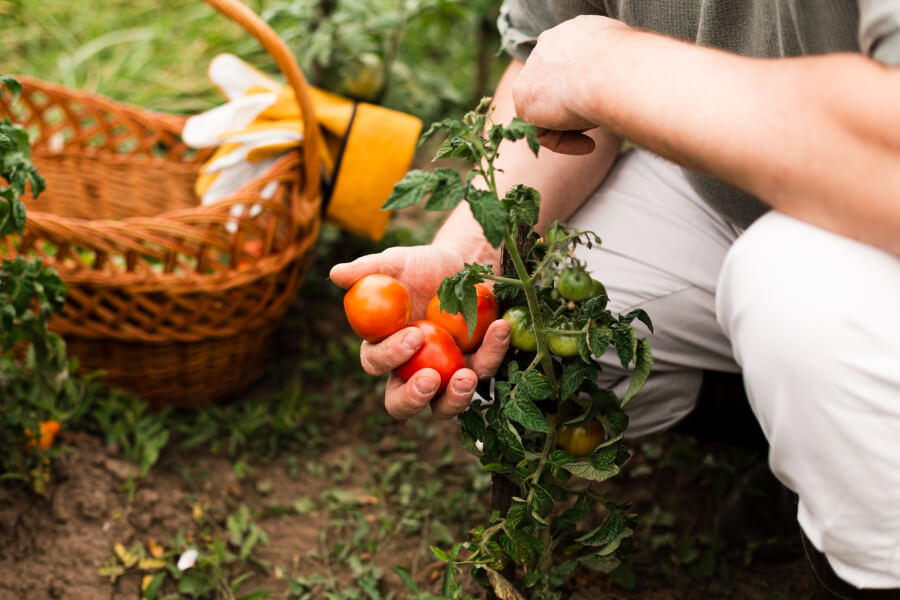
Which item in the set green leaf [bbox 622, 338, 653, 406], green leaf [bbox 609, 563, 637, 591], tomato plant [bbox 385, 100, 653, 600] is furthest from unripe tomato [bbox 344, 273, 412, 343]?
green leaf [bbox 609, 563, 637, 591]

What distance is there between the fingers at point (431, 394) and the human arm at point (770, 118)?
372 mm

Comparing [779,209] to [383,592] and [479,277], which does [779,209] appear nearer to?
[479,277]

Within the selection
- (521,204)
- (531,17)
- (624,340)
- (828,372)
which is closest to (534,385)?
(624,340)

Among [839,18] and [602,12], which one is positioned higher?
[839,18]

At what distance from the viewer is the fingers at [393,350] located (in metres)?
1.06

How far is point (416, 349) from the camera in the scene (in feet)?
3.50

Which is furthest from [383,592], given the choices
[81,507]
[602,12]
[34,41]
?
[34,41]

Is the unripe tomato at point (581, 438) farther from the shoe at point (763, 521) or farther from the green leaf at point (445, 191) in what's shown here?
the shoe at point (763, 521)

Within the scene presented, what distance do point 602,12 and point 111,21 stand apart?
296 cm

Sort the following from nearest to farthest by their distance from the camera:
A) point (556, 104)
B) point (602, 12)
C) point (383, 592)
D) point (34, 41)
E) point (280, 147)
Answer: point (556, 104)
point (602, 12)
point (383, 592)
point (280, 147)
point (34, 41)

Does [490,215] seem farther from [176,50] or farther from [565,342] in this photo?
[176,50]

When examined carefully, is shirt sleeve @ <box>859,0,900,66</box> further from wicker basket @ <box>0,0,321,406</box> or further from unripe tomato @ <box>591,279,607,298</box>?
wicker basket @ <box>0,0,321,406</box>

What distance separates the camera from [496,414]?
1.08m

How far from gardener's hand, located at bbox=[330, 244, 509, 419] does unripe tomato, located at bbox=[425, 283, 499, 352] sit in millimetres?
23
